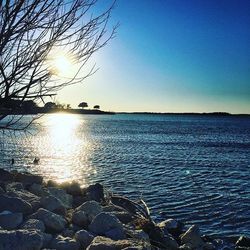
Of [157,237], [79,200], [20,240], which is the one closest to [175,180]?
[79,200]

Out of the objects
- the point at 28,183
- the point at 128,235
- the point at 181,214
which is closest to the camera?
the point at 128,235

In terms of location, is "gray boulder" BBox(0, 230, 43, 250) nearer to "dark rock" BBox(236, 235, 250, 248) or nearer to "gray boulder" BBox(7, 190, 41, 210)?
"gray boulder" BBox(7, 190, 41, 210)

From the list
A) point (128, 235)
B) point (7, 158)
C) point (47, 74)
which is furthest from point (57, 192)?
point (7, 158)

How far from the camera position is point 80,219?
9102 mm

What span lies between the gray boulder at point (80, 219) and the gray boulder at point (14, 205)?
1024mm

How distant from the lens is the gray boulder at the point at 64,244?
23.9ft

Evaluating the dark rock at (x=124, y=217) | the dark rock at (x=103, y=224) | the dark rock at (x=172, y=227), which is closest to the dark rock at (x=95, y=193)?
the dark rock at (x=172, y=227)

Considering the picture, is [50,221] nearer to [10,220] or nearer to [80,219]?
[10,220]

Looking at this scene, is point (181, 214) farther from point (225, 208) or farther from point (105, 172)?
point (105, 172)

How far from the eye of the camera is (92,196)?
46.0 feet

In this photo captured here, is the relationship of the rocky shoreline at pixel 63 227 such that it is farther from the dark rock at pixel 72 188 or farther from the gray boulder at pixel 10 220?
the dark rock at pixel 72 188

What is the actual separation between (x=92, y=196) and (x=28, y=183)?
2.35 metres

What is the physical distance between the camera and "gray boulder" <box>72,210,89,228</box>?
9.07m

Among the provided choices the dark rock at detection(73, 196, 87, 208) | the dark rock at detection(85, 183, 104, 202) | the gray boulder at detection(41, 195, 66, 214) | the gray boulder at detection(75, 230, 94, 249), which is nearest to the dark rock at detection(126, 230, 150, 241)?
the gray boulder at detection(75, 230, 94, 249)
